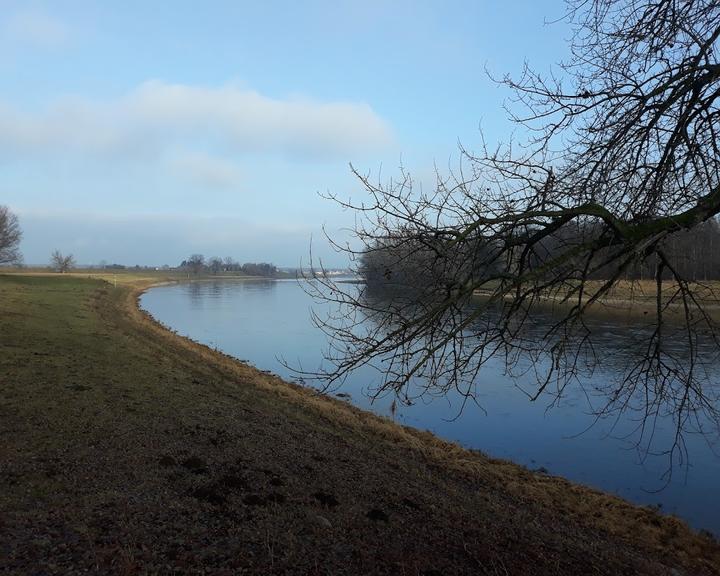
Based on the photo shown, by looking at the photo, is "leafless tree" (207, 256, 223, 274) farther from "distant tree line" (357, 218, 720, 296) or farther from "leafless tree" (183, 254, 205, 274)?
"distant tree line" (357, 218, 720, 296)

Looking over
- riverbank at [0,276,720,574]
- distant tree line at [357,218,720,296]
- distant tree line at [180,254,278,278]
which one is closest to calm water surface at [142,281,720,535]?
distant tree line at [357,218,720,296]

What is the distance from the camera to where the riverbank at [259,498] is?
14.4 ft

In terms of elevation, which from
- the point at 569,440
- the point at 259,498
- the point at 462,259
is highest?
the point at 462,259

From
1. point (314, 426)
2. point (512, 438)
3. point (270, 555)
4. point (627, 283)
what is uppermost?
point (627, 283)

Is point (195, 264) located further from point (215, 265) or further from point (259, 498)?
point (259, 498)

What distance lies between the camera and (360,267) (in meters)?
4.10

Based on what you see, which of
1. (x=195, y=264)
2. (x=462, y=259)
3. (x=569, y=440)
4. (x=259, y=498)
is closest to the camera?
(x=462, y=259)

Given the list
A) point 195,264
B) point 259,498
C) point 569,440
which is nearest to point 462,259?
point 259,498

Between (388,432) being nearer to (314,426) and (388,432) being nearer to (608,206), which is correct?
(314,426)

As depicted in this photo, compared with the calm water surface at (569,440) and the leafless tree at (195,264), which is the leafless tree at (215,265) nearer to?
the leafless tree at (195,264)

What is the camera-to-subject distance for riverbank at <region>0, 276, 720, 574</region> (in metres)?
4.40

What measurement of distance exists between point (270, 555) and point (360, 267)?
8.35 feet

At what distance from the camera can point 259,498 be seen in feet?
18.4

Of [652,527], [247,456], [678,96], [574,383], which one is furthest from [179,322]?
[678,96]
